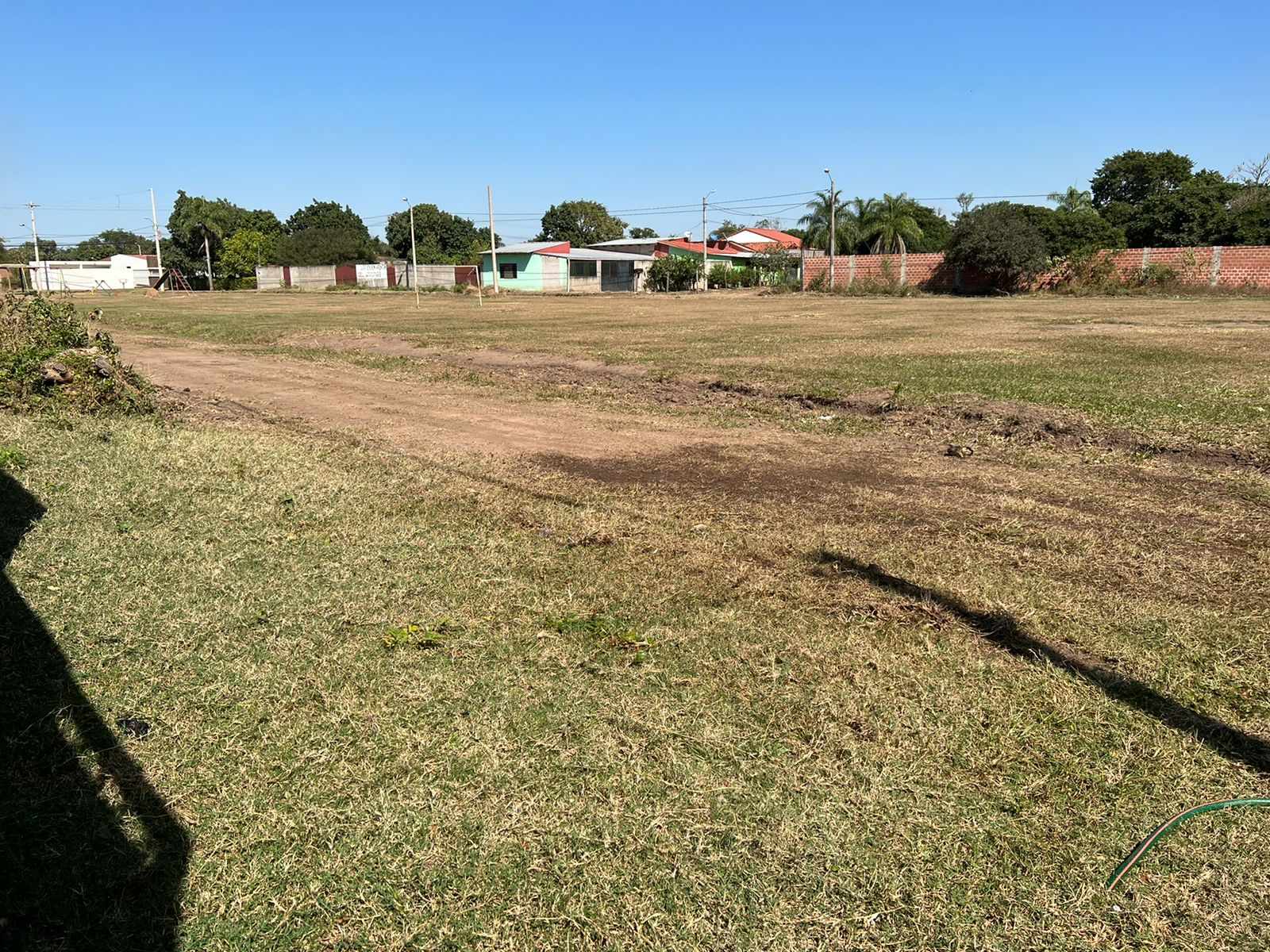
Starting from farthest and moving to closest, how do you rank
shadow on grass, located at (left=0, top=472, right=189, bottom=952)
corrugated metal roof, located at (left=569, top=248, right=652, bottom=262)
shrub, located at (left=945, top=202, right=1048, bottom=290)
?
corrugated metal roof, located at (left=569, top=248, right=652, bottom=262)
shrub, located at (left=945, top=202, right=1048, bottom=290)
shadow on grass, located at (left=0, top=472, right=189, bottom=952)

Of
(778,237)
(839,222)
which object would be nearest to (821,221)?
(839,222)

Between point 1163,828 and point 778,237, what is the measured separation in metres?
106

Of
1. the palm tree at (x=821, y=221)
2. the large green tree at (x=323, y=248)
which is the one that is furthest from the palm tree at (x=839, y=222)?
the large green tree at (x=323, y=248)

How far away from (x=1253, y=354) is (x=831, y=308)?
780 inches

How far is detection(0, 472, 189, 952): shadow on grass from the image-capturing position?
242cm

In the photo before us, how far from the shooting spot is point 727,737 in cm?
337

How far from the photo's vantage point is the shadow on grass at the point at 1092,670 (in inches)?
131

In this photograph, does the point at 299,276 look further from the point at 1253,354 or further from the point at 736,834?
the point at 736,834

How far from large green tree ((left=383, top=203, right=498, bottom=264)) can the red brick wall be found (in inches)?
2309

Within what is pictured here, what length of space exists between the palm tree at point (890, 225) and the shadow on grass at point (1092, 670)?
60740mm

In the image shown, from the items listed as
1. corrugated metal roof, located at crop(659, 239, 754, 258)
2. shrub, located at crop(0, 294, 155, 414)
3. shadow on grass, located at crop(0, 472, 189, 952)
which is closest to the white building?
corrugated metal roof, located at crop(659, 239, 754, 258)

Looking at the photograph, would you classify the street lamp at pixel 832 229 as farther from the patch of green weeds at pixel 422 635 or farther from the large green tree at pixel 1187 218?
the patch of green weeds at pixel 422 635

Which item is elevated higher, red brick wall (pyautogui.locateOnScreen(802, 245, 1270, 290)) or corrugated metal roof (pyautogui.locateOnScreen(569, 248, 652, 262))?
corrugated metal roof (pyautogui.locateOnScreen(569, 248, 652, 262))

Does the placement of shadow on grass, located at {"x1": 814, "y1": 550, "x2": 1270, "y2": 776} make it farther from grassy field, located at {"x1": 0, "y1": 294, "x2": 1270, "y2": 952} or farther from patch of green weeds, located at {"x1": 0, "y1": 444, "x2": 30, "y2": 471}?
patch of green weeds, located at {"x1": 0, "y1": 444, "x2": 30, "y2": 471}
